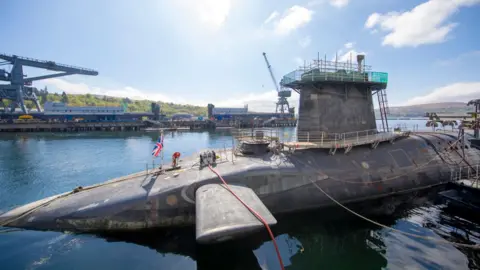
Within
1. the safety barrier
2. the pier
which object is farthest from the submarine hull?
the pier

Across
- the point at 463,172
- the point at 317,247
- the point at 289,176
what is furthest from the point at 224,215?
the point at 463,172

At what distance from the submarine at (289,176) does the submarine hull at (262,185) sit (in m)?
0.05

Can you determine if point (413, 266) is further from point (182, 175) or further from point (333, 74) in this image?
point (333, 74)

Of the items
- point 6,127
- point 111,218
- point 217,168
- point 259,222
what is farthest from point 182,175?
Result: point 6,127

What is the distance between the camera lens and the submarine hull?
38.5 ft

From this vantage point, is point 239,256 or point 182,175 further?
point 182,175

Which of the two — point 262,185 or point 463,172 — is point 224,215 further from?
point 463,172

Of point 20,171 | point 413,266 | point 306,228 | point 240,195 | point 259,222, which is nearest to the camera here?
point 259,222

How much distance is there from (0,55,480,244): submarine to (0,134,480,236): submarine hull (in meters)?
0.05

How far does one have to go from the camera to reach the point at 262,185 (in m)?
13.5

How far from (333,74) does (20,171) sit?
3376cm

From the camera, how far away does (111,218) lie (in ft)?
38.0

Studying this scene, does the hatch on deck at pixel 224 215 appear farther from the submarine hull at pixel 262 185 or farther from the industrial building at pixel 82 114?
the industrial building at pixel 82 114

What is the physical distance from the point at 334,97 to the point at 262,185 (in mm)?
9251
